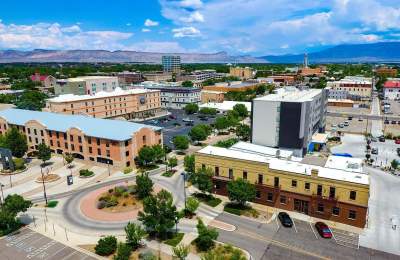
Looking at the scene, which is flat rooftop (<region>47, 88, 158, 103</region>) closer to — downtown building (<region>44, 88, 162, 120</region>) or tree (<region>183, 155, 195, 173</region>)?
downtown building (<region>44, 88, 162, 120</region>)

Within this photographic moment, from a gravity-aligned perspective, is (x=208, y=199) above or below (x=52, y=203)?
above

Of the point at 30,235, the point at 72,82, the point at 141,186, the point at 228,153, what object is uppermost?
the point at 72,82

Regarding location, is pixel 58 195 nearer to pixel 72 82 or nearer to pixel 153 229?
pixel 153 229

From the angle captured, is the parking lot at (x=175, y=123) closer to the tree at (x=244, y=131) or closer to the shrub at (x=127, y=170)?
the tree at (x=244, y=131)

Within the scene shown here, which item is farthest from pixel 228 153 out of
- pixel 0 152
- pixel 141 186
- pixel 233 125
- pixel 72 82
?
pixel 72 82

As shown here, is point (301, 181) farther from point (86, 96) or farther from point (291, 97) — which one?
point (86, 96)

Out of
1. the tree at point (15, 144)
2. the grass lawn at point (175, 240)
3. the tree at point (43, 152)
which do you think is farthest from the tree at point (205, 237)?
the tree at point (15, 144)

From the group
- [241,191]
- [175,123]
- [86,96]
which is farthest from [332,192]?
[86,96]
